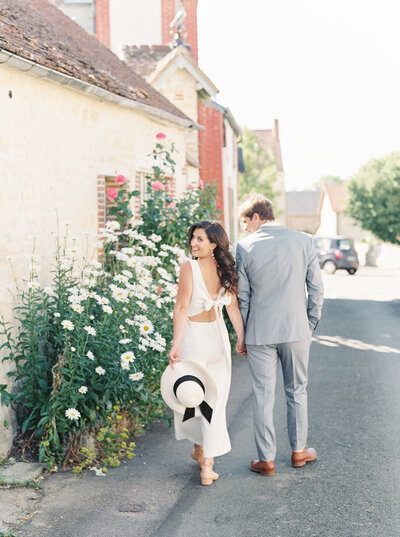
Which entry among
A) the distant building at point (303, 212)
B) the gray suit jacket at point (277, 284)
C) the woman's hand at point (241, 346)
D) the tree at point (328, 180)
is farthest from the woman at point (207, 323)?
the tree at point (328, 180)

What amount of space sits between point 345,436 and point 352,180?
4204 cm

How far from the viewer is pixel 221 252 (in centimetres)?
550

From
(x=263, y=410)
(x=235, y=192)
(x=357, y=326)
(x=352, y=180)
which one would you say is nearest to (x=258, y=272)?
(x=263, y=410)

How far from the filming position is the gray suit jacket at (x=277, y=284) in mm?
5586

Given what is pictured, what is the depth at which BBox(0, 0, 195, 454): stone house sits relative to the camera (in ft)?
21.8

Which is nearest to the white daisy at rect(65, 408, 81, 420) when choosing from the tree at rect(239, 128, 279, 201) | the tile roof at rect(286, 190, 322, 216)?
the tree at rect(239, 128, 279, 201)

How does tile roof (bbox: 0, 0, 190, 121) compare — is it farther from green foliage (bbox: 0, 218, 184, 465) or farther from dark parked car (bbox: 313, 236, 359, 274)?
dark parked car (bbox: 313, 236, 359, 274)

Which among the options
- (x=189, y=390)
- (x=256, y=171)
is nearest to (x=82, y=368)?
(x=189, y=390)

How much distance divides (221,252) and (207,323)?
0.53 m

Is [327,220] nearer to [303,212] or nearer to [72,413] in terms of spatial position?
[303,212]

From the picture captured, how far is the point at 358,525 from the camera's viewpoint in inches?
180

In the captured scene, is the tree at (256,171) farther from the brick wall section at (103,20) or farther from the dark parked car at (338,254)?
the brick wall section at (103,20)

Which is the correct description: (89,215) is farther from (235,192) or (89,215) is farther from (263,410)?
(235,192)

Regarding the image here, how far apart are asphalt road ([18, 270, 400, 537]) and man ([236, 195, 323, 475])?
344 mm
